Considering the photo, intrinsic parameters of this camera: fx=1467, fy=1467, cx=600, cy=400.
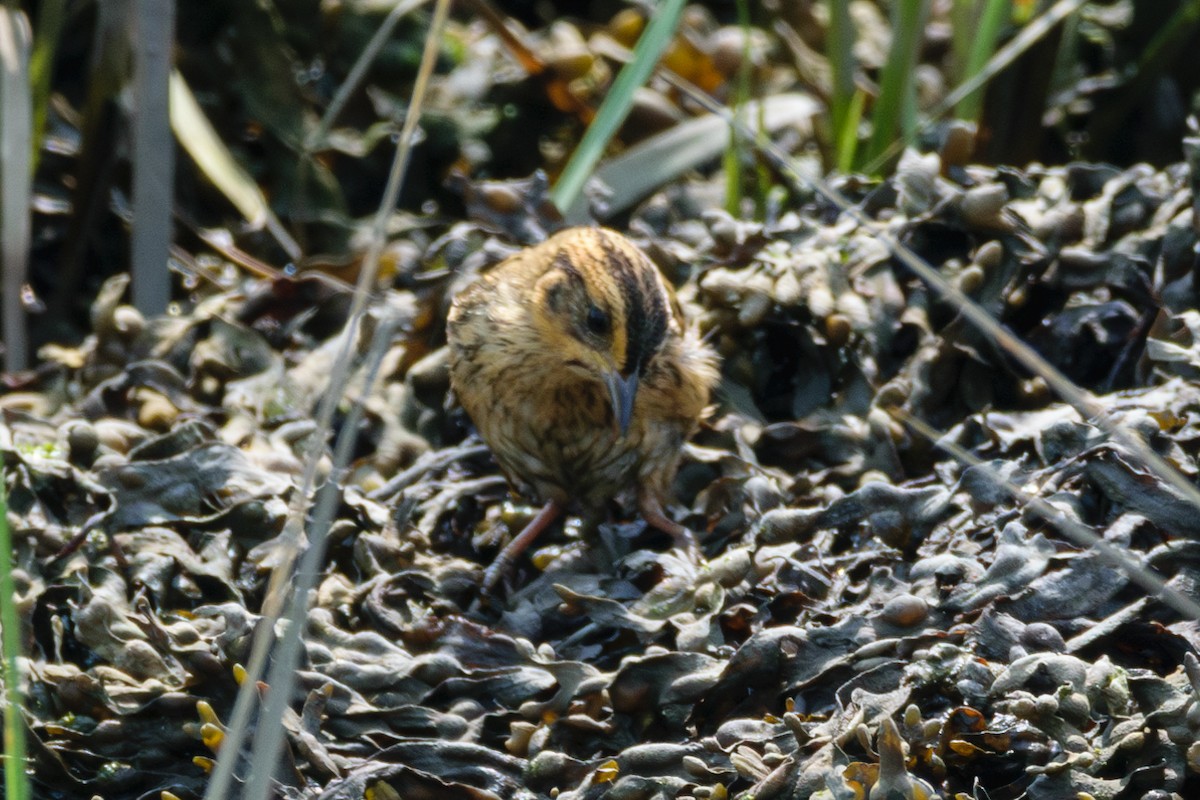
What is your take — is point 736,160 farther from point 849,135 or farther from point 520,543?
point 520,543

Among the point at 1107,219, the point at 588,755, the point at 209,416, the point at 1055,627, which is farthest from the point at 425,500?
the point at 1107,219

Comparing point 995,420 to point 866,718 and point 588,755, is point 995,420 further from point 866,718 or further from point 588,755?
point 588,755

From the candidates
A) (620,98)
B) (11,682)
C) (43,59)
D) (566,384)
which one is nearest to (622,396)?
(566,384)

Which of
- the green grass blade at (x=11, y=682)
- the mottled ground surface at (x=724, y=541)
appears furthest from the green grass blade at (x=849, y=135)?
the green grass blade at (x=11, y=682)

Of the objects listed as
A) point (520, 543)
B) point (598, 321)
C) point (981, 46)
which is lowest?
point (520, 543)

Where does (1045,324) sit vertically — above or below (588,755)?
above

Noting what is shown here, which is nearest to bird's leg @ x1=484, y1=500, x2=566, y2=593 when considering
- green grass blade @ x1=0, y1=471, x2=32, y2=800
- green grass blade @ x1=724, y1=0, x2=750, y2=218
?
green grass blade @ x1=724, y1=0, x2=750, y2=218

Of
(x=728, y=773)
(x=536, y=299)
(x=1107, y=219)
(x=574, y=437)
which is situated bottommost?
(x=728, y=773)

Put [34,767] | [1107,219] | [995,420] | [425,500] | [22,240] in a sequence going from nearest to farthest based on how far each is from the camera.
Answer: [34,767] → [22,240] → [995,420] → [425,500] → [1107,219]
